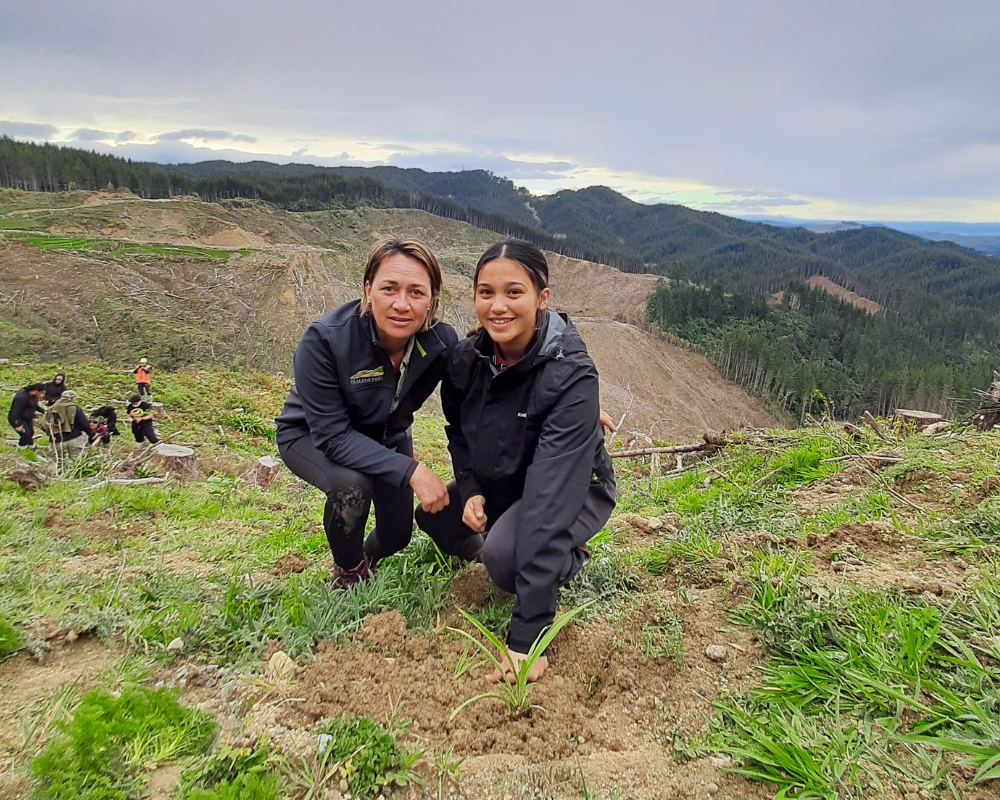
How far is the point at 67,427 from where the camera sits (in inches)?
247

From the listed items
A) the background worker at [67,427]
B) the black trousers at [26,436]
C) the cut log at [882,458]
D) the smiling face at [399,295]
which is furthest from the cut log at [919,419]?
the black trousers at [26,436]

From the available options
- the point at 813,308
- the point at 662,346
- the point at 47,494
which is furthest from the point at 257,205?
the point at 813,308

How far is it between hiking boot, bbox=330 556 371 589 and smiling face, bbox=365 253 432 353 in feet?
3.60

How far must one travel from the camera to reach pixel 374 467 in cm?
228

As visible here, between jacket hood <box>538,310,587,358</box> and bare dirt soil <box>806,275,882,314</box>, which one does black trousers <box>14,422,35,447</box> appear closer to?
jacket hood <box>538,310,587,358</box>

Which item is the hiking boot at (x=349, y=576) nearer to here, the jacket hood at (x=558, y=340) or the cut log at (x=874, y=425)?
the jacket hood at (x=558, y=340)

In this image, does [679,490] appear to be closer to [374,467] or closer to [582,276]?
[374,467]

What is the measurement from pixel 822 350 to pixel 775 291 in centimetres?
3801

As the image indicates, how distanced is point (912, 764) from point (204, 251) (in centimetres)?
3809

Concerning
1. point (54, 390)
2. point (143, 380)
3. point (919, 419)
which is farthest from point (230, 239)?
point (919, 419)

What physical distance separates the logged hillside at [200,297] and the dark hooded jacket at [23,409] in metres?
10.3

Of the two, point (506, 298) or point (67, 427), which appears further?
point (67, 427)

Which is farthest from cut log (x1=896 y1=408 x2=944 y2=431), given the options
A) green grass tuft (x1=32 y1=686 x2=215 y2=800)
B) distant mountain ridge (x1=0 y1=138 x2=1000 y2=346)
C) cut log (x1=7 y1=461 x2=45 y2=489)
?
distant mountain ridge (x1=0 y1=138 x2=1000 y2=346)

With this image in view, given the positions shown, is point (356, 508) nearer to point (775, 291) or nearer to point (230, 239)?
point (230, 239)
